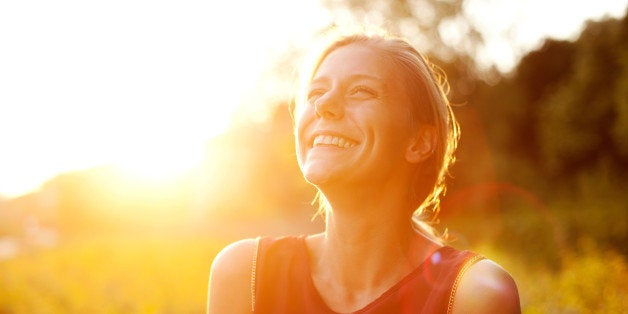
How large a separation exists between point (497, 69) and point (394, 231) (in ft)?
87.5

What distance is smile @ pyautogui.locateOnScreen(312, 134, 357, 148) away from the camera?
2641 mm

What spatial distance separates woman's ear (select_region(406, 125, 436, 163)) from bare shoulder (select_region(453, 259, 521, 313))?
22.0 inches

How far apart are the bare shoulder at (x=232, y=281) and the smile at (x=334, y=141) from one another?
1.87 ft

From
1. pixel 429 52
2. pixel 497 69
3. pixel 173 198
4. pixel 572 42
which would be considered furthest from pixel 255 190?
pixel 572 42

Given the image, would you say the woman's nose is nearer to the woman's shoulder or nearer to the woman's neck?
the woman's neck

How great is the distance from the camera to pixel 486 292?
234 cm

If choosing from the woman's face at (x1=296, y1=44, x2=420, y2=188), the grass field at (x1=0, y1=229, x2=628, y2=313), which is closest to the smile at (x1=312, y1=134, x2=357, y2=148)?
the woman's face at (x1=296, y1=44, x2=420, y2=188)

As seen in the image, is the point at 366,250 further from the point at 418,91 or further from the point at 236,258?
the point at 418,91

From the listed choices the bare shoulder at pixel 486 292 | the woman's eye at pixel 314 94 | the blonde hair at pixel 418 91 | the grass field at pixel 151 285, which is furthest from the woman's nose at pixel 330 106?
the grass field at pixel 151 285

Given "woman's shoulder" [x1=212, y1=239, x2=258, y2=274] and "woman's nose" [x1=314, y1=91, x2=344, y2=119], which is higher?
"woman's nose" [x1=314, y1=91, x2=344, y2=119]

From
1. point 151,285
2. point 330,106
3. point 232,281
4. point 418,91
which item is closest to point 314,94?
point 330,106

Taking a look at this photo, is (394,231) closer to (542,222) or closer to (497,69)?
(542,222)

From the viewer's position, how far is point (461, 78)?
26000 millimetres

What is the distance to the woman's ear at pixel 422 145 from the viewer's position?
278 cm
